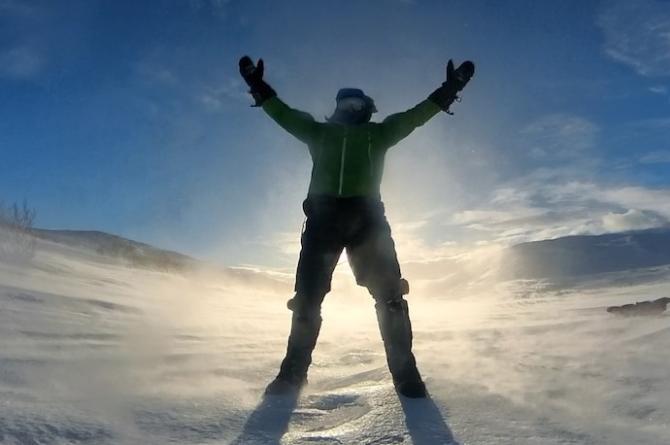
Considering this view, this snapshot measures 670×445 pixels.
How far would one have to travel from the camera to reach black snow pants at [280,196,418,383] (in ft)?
9.82

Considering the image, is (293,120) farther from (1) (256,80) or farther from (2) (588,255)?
(2) (588,255)

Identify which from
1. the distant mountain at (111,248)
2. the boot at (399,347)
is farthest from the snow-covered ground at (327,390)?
the distant mountain at (111,248)

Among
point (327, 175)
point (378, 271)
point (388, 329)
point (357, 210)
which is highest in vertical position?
point (327, 175)

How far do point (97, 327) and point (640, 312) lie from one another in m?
5.53

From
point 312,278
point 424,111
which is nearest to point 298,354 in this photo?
point 312,278

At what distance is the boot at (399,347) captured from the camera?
105 inches

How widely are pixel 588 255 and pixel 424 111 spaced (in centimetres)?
4783

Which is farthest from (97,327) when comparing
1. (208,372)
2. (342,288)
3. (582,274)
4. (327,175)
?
(582,274)

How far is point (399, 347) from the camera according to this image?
114 inches

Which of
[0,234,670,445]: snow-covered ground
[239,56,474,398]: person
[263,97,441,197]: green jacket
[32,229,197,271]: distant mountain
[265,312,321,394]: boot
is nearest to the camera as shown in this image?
[0,234,670,445]: snow-covered ground

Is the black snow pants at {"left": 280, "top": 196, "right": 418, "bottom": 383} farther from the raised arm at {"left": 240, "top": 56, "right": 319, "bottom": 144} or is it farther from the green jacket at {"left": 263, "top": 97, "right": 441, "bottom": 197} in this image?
the raised arm at {"left": 240, "top": 56, "right": 319, "bottom": 144}

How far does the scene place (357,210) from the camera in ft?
10.1

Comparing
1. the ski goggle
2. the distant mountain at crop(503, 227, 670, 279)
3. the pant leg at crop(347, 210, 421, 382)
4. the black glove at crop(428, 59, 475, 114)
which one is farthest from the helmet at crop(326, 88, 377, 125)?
the distant mountain at crop(503, 227, 670, 279)

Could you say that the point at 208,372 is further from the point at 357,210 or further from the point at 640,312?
the point at 640,312
